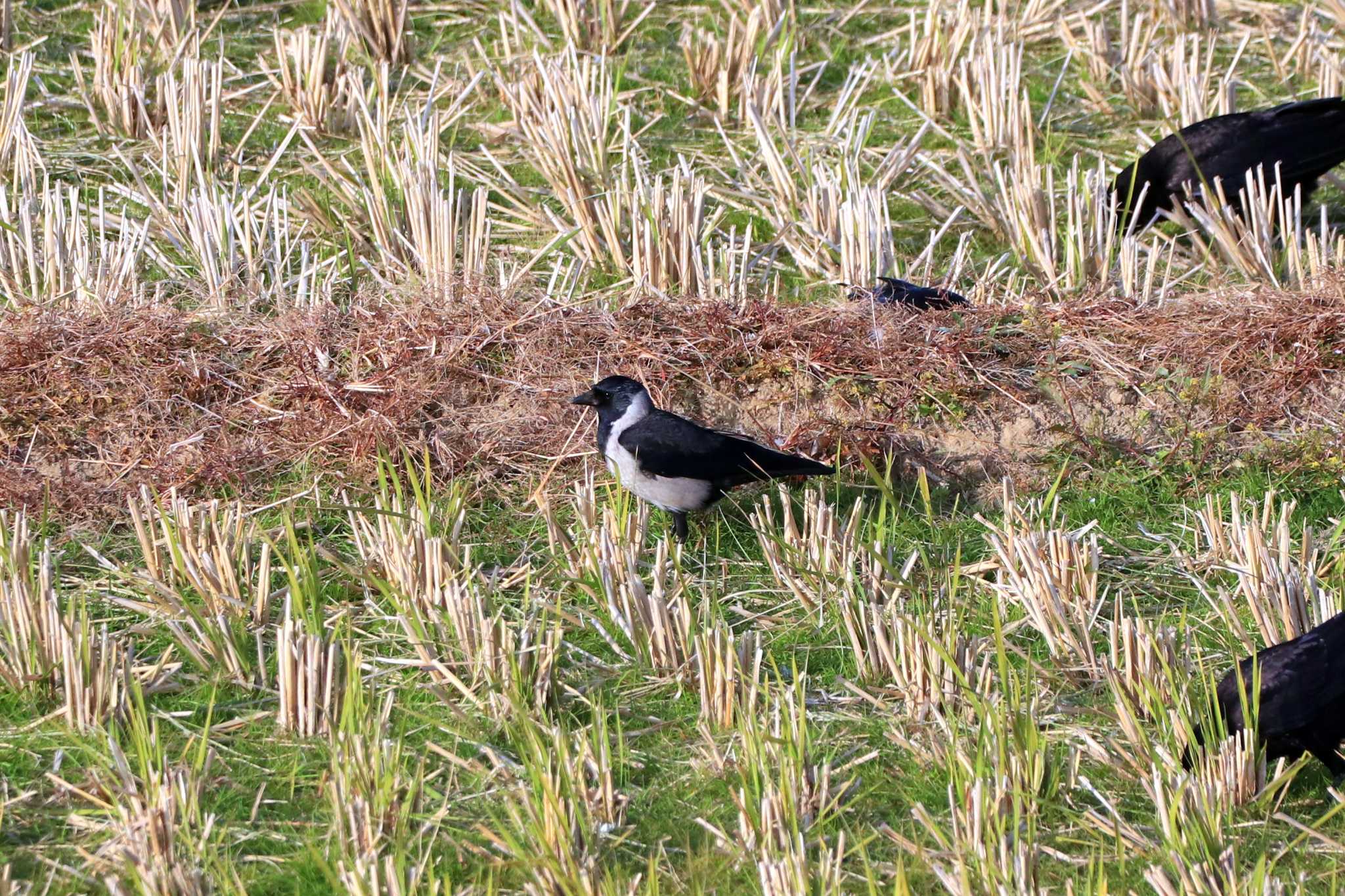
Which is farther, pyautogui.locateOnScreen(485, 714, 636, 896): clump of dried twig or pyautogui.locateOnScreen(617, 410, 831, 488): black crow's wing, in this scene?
pyautogui.locateOnScreen(617, 410, 831, 488): black crow's wing

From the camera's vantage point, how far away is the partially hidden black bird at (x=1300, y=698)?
3859 millimetres

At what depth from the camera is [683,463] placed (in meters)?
5.27

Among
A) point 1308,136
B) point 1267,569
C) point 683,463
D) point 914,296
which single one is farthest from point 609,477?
point 1308,136

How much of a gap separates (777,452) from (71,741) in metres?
2.46

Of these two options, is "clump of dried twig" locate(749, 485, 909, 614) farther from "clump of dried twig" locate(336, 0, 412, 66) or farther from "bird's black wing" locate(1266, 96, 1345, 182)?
"clump of dried twig" locate(336, 0, 412, 66)

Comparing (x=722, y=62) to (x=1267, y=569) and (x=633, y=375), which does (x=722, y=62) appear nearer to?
(x=633, y=375)

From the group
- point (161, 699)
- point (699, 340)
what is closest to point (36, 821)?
point (161, 699)

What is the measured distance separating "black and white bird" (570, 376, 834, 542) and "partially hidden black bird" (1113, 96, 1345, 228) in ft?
9.64

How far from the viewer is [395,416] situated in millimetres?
5785

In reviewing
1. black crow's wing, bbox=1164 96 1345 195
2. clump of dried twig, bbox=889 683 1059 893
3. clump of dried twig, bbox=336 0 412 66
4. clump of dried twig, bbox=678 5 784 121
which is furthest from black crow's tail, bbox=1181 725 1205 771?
clump of dried twig, bbox=336 0 412 66

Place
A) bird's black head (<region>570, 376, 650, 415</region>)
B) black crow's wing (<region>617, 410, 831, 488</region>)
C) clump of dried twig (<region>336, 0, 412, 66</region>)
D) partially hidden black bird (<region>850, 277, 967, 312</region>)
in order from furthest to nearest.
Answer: clump of dried twig (<region>336, 0, 412, 66</region>)
partially hidden black bird (<region>850, 277, 967, 312</region>)
bird's black head (<region>570, 376, 650, 415</region>)
black crow's wing (<region>617, 410, 831, 488</region>)

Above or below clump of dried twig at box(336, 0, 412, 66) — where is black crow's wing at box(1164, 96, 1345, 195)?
below

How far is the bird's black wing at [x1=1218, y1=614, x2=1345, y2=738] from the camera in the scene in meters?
3.86

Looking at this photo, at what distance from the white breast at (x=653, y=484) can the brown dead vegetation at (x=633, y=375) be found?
0.42 meters
